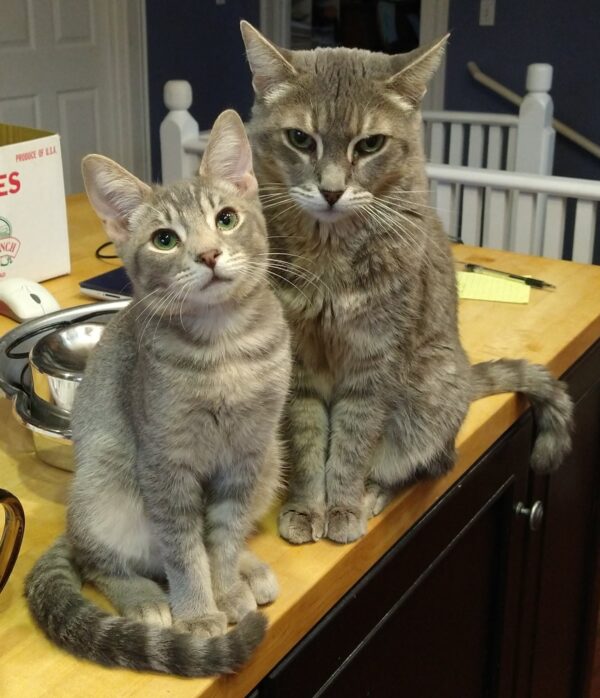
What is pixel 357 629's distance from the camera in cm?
97

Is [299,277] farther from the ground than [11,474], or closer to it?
farther from the ground

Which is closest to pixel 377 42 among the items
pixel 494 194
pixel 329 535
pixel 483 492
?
pixel 494 194

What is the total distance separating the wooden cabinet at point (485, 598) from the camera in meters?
0.97

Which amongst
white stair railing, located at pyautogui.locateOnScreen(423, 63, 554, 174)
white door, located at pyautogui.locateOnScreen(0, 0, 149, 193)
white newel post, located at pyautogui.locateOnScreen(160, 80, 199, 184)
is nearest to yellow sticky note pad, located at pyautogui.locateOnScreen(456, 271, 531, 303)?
white newel post, located at pyautogui.locateOnScreen(160, 80, 199, 184)

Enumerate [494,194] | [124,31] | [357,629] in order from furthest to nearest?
[124,31] < [494,194] < [357,629]

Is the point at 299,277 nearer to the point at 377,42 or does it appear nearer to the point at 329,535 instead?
the point at 329,535

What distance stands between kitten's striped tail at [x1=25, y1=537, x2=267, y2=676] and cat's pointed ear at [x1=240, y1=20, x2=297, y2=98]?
62cm

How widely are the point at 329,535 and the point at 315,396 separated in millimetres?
211

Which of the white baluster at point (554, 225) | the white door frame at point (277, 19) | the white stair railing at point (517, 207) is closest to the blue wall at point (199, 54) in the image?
the white door frame at point (277, 19)

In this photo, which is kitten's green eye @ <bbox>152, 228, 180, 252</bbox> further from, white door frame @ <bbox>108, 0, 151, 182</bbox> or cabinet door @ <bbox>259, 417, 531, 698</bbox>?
white door frame @ <bbox>108, 0, 151, 182</bbox>

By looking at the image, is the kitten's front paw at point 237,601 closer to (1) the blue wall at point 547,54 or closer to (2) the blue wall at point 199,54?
(1) the blue wall at point 547,54

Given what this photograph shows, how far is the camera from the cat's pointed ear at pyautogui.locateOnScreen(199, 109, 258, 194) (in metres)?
0.86

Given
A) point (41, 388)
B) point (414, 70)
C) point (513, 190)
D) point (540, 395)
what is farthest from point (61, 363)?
point (513, 190)

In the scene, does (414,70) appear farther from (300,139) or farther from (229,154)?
(229,154)
